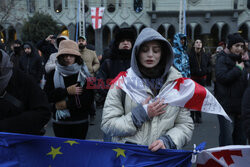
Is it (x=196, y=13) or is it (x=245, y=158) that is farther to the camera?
(x=196, y=13)

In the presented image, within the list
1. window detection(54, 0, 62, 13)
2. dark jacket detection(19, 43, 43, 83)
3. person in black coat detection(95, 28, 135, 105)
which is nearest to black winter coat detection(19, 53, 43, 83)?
dark jacket detection(19, 43, 43, 83)

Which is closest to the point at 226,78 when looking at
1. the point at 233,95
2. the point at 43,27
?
the point at 233,95

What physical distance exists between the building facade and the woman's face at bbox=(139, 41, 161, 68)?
77.0 feet

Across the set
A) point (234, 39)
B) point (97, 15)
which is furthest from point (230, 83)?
point (97, 15)

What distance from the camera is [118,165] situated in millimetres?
1808

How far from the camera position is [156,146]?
1664 mm

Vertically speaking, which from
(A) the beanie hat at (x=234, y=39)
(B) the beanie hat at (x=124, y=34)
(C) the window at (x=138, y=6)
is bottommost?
(A) the beanie hat at (x=234, y=39)

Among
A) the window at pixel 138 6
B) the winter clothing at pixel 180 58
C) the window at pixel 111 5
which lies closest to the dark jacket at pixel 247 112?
the winter clothing at pixel 180 58

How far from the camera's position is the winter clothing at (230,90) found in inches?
132

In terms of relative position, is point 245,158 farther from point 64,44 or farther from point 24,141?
point 64,44

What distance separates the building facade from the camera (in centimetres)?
2462

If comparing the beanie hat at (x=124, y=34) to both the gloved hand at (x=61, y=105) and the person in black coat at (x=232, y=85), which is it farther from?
the person in black coat at (x=232, y=85)

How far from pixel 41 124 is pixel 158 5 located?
25.0 m

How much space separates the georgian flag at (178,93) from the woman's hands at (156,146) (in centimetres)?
31
